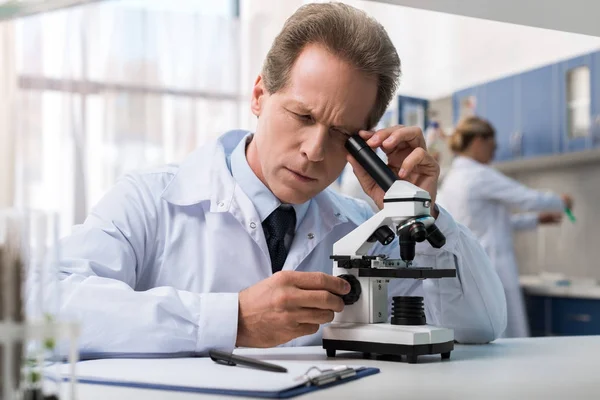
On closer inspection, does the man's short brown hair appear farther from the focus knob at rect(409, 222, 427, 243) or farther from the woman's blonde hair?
the woman's blonde hair

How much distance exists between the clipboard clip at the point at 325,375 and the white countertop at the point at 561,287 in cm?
355

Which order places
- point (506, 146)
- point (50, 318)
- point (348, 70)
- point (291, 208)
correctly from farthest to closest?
point (506, 146), point (291, 208), point (348, 70), point (50, 318)

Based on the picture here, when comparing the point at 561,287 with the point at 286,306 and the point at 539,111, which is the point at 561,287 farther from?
the point at 286,306

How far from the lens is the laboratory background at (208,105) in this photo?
4.57 m

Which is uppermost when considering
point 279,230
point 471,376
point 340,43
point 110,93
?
point 110,93

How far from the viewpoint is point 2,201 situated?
2.58 ft

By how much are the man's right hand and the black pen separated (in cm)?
11

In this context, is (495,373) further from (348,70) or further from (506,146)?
(506,146)

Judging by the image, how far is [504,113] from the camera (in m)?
5.22

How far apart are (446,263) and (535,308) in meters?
3.45

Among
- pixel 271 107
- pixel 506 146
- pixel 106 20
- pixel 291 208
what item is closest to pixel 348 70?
pixel 271 107

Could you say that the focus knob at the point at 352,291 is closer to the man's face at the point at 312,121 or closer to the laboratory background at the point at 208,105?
the man's face at the point at 312,121

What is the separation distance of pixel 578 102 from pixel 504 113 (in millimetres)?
634

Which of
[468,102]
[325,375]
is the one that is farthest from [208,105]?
[325,375]
